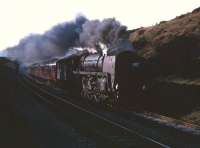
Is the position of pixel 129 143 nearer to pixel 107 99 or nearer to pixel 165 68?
pixel 107 99

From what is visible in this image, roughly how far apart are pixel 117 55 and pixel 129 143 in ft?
39.0

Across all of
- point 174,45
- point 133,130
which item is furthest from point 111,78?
point 174,45

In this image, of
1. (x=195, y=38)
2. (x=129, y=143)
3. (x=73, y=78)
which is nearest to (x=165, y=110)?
(x=129, y=143)

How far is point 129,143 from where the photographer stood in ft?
39.7

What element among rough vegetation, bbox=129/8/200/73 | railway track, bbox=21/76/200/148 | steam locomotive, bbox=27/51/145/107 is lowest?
railway track, bbox=21/76/200/148

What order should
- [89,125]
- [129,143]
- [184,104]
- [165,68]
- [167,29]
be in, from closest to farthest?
[129,143] → [89,125] → [184,104] → [165,68] → [167,29]

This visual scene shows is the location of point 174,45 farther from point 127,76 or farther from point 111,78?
point 111,78

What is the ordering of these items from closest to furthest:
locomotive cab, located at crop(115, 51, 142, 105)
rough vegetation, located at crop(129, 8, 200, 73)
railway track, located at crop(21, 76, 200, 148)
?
railway track, located at crop(21, 76, 200, 148)
locomotive cab, located at crop(115, 51, 142, 105)
rough vegetation, located at crop(129, 8, 200, 73)

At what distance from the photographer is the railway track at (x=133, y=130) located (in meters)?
12.2

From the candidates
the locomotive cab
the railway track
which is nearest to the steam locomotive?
the locomotive cab

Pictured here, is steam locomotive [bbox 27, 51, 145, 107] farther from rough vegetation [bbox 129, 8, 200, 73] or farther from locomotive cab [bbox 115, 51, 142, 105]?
rough vegetation [bbox 129, 8, 200, 73]

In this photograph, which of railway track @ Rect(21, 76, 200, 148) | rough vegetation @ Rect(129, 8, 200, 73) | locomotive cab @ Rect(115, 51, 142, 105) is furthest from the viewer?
rough vegetation @ Rect(129, 8, 200, 73)

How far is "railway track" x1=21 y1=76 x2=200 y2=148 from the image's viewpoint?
40.2ft

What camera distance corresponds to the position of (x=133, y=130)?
47.8 ft
